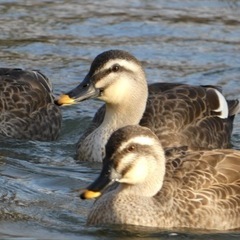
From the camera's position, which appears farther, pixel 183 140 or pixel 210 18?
pixel 210 18

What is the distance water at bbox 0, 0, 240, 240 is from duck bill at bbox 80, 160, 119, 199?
Answer: 42.3 inches

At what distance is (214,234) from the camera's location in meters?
11.1

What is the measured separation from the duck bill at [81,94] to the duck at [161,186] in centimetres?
186

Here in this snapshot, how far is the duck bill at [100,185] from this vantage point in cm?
1057

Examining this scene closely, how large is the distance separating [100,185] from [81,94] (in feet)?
9.10

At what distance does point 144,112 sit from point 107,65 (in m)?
0.91

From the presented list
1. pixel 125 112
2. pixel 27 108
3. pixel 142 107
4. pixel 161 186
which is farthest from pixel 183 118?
pixel 161 186

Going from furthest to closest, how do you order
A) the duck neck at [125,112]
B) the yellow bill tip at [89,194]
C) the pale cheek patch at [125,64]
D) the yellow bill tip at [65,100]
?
1. the duck neck at [125,112]
2. the pale cheek patch at [125,64]
3. the yellow bill tip at [65,100]
4. the yellow bill tip at [89,194]

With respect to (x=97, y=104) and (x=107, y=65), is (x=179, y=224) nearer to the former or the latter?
(x=107, y=65)

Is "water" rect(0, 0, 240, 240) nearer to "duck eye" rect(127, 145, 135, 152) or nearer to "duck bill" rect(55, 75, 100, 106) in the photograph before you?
"duck bill" rect(55, 75, 100, 106)

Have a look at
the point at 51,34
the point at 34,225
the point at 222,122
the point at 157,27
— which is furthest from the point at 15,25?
the point at 34,225

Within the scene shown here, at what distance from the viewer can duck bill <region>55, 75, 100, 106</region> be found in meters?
13.2

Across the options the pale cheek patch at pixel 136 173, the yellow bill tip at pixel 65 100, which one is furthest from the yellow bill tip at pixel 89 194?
the yellow bill tip at pixel 65 100

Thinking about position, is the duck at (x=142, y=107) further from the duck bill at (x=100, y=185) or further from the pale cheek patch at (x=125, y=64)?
the duck bill at (x=100, y=185)
